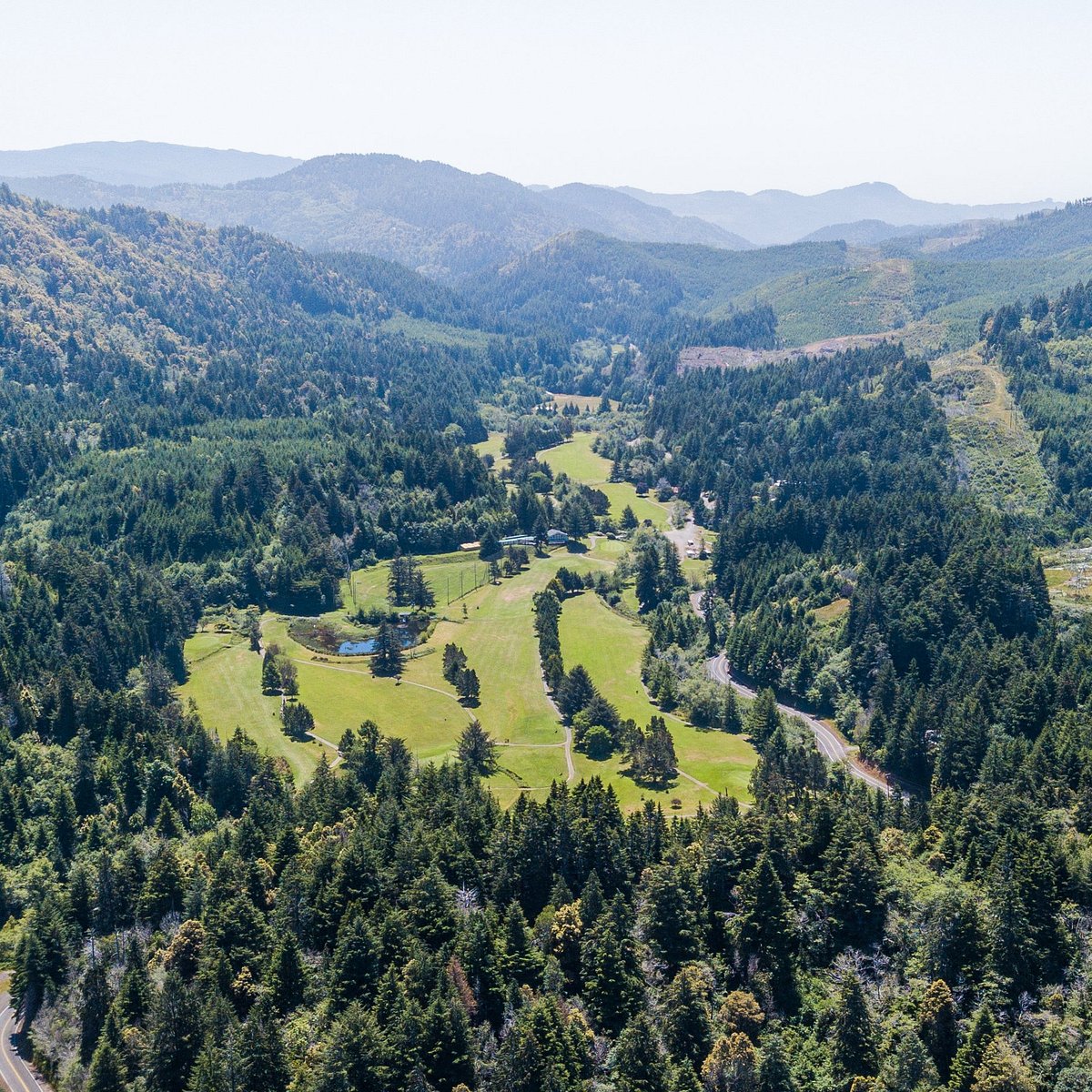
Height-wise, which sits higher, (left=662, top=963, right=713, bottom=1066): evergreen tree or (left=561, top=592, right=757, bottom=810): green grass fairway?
(left=662, top=963, right=713, bottom=1066): evergreen tree

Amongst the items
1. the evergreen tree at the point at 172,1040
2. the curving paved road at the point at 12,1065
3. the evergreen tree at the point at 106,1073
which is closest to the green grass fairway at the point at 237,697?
the curving paved road at the point at 12,1065

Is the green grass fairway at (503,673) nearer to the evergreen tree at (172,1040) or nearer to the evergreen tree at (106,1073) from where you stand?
the evergreen tree at (172,1040)

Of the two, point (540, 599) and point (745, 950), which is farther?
point (540, 599)

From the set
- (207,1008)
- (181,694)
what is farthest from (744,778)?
(181,694)

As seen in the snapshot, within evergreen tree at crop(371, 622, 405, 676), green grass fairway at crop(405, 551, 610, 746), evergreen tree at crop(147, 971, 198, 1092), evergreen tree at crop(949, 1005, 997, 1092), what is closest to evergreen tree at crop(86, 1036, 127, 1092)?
evergreen tree at crop(147, 971, 198, 1092)

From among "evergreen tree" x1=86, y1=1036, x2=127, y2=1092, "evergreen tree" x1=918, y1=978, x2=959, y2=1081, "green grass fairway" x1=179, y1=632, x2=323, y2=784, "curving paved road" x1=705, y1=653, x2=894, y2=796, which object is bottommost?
"curving paved road" x1=705, y1=653, x2=894, y2=796

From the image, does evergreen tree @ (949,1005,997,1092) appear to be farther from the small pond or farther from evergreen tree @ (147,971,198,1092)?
the small pond

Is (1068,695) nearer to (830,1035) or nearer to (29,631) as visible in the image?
(830,1035)
